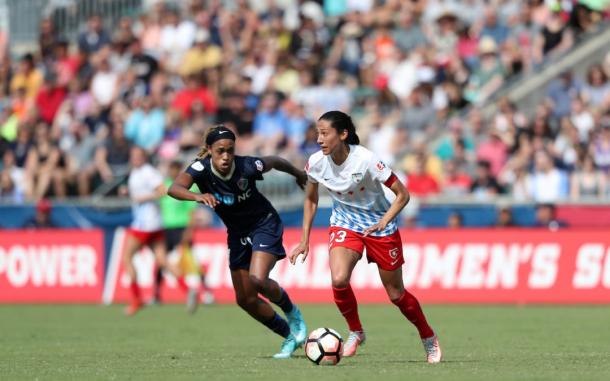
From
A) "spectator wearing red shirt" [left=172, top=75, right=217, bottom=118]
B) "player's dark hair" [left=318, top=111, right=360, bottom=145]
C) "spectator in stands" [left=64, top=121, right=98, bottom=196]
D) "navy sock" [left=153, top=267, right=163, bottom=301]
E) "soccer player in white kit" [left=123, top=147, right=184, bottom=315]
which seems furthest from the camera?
"spectator wearing red shirt" [left=172, top=75, right=217, bottom=118]

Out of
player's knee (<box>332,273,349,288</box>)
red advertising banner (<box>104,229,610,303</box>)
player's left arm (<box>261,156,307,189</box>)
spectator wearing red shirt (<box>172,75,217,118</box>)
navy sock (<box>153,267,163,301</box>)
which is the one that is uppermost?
spectator wearing red shirt (<box>172,75,217,118</box>)

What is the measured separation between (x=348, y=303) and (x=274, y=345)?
2.30 meters

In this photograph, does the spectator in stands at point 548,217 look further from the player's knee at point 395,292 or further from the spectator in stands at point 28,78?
the spectator in stands at point 28,78

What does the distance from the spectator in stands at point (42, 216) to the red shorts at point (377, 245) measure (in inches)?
522

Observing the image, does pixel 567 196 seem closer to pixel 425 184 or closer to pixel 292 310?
pixel 425 184

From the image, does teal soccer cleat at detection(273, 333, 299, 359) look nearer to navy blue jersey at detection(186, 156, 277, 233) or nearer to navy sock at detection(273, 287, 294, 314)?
navy sock at detection(273, 287, 294, 314)

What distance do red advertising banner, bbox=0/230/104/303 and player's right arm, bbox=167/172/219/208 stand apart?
11.4m

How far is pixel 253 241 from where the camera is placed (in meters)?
12.6

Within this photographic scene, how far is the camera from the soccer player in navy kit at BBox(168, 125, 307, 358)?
1227cm

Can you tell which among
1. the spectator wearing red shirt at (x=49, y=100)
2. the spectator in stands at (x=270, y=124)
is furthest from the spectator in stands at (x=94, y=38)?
the spectator in stands at (x=270, y=124)

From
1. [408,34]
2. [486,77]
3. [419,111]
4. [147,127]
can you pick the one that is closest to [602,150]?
[486,77]

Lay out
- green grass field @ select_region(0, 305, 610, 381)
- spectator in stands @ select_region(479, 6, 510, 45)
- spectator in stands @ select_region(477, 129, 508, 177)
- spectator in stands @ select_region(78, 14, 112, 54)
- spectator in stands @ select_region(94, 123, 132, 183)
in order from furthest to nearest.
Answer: spectator in stands @ select_region(78, 14, 112, 54) < spectator in stands @ select_region(479, 6, 510, 45) < spectator in stands @ select_region(94, 123, 132, 183) < spectator in stands @ select_region(477, 129, 508, 177) < green grass field @ select_region(0, 305, 610, 381)

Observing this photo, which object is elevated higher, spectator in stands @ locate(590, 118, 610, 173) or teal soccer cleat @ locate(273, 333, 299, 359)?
spectator in stands @ locate(590, 118, 610, 173)

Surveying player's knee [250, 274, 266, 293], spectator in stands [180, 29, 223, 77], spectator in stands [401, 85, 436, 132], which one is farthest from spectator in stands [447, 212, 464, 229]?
player's knee [250, 274, 266, 293]
